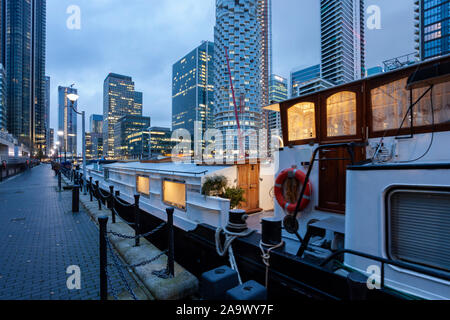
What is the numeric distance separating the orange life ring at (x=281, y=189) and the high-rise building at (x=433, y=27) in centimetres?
11693

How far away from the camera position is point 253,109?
119 m

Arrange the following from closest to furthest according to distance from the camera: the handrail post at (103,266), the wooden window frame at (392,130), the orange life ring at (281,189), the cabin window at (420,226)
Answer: the cabin window at (420,226) < the handrail post at (103,266) < the wooden window frame at (392,130) < the orange life ring at (281,189)

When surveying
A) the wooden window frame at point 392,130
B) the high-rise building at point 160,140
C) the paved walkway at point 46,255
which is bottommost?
the paved walkway at point 46,255

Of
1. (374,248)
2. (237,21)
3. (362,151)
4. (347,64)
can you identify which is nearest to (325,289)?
(374,248)

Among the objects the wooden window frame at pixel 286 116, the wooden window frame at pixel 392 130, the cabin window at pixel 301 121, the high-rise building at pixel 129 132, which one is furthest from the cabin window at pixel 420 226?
the high-rise building at pixel 129 132

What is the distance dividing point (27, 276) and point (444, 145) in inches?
320

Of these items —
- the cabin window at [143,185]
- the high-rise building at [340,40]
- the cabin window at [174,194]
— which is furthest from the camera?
the high-rise building at [340,40]

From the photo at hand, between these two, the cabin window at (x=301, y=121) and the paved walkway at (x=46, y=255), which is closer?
the paved walkway at (x=46, y=255)

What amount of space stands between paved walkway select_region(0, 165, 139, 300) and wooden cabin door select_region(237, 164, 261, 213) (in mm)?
5211

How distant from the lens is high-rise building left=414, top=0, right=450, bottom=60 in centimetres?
8744

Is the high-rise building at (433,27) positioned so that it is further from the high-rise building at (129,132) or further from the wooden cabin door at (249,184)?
the high-rise building at (129,132)

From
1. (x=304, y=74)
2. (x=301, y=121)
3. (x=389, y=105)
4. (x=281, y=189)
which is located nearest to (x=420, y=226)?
(x=389, y=105)

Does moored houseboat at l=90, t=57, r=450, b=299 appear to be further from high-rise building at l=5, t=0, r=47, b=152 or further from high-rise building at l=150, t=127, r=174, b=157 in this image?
high-rise building at l=5, t=0, r=47, b=152

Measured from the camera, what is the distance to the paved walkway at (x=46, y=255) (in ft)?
13.1
